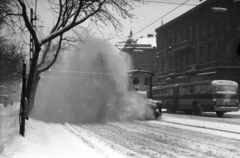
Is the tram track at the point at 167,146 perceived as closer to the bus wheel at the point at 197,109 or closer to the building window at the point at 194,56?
the bus wheel at the point at 197,109

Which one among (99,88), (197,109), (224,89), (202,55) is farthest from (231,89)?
(202,55)

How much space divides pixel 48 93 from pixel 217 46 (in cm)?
2429

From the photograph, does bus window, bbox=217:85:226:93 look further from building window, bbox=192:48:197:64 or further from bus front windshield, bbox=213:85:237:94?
building window, bbox=192:48:197:64

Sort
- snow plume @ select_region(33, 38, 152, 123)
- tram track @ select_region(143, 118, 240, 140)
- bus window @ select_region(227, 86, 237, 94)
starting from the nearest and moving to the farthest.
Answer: tram track @ select_region(143, 118, 240, 140) < snow plume @ select_region(33, 38, 152, 123) < bus window @ select_region(227, 86, 237, 94)

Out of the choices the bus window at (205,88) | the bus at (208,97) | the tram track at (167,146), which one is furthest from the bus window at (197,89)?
the tram track at (167,146)

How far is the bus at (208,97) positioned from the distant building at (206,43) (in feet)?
37.6

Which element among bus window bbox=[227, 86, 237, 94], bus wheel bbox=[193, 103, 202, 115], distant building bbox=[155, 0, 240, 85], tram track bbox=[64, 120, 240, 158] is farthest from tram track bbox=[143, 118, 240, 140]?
distant building bbox=[155, 0, 240, 85]

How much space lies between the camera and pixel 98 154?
24.5 ft

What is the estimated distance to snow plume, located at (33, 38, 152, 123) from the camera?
18.4 metres

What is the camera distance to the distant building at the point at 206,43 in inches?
1517

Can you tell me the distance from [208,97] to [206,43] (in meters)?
17.8

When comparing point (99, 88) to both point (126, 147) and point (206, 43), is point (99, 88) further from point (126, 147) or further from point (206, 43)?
point (206, 43)

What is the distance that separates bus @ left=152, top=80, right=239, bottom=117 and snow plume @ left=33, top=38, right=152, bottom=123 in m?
7.05

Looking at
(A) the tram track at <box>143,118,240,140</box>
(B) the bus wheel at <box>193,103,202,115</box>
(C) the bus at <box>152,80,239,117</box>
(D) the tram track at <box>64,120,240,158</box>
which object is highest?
(C) the bus at <box>152,80,239,117</box>
